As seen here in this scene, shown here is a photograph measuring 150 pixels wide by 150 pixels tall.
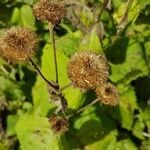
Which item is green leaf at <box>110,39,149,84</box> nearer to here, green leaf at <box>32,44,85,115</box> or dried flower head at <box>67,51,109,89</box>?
green leaf at <box>32,44,85,115</box>

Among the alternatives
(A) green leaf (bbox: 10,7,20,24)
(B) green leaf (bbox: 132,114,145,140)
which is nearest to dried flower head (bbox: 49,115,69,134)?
(B) green leaf (bbox: 132,114,145,140)

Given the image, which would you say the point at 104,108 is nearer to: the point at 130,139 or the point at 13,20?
the point at 130,139

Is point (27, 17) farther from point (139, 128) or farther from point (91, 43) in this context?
point (139, 128)

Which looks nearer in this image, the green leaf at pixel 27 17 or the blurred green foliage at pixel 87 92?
the blurred green foliage at pixel 87 92

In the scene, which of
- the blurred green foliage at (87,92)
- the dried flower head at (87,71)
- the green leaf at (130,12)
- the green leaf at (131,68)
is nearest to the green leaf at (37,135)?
the blurred green foliage at (87,92)

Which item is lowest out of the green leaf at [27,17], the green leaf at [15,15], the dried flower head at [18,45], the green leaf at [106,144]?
the green leaf at [106,144]

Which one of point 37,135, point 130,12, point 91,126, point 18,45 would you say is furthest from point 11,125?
point 18,45

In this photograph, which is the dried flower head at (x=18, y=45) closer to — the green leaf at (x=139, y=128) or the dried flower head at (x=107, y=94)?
the dried flower head at (x=107, y=94)

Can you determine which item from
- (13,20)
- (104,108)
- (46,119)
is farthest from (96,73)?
(13,20)
